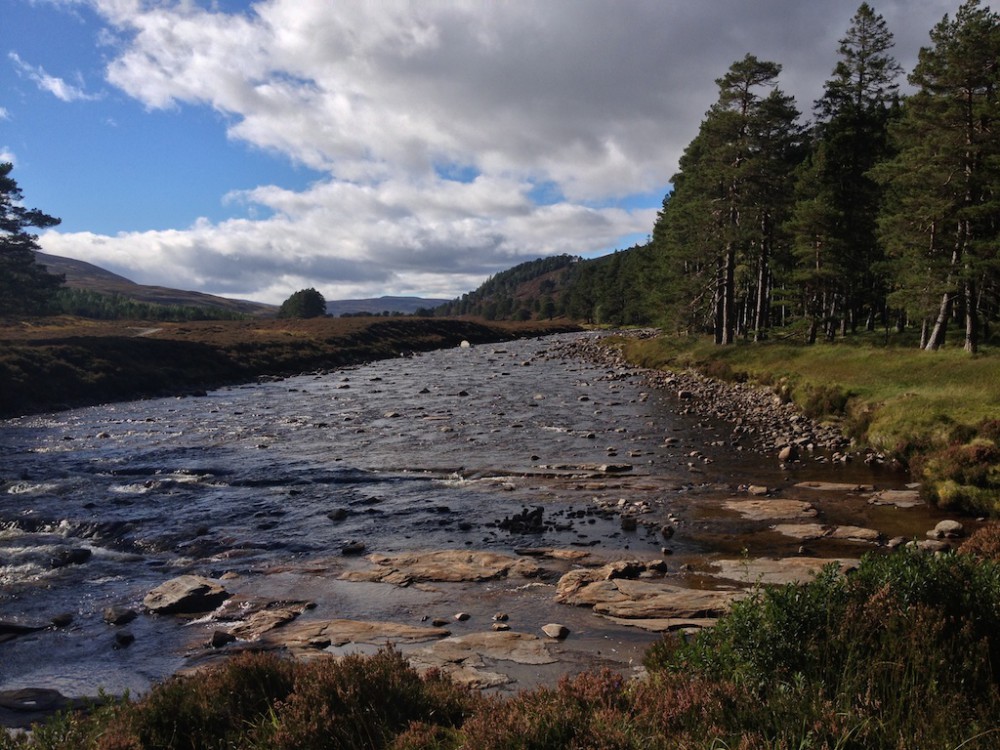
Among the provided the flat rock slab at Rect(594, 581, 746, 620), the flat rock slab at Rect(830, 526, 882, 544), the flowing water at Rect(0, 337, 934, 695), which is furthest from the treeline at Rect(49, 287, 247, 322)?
the flat rock slab at Rect(830, 526, 882, 544)

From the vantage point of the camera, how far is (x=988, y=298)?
4138 centimetres

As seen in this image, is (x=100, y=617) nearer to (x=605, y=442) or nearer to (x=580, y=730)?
(x=580, y=730)

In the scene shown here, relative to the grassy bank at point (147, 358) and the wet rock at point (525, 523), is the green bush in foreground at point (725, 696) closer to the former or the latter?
the wet rock at point (525, 523)

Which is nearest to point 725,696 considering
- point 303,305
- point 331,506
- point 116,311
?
point 331,506

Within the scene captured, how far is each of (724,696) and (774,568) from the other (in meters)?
7.29

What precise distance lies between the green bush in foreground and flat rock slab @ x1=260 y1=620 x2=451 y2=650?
2735 millimetres

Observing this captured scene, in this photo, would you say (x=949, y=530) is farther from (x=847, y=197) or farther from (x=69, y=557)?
(x=847, y=197)

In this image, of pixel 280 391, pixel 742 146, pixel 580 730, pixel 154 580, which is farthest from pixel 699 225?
pixel 580 730

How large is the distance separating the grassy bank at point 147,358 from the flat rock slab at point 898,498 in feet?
142

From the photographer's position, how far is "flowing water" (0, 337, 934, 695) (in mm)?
10711

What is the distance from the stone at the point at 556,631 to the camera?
9633 millimetres

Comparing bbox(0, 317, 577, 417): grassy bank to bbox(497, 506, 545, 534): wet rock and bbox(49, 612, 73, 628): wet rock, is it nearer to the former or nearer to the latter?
bbox(49, 612, 73, 628): wet rock

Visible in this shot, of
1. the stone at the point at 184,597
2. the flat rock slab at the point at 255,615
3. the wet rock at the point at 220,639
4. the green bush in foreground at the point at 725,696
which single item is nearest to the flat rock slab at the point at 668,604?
the green bush in foreground at the point at 725,696

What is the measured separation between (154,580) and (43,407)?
3364cm
